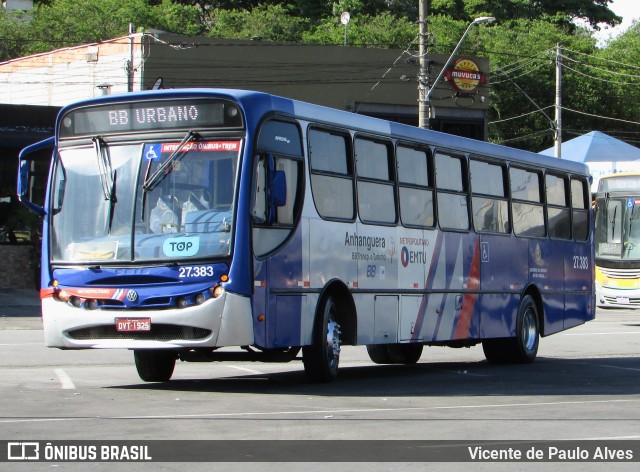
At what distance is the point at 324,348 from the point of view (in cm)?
1380

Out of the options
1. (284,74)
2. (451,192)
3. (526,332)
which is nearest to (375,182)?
(451,192)

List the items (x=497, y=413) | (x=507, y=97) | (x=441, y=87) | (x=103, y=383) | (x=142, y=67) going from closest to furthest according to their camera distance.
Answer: (x=497, y=413), (x=103, y=383), (x=142, y=67), (x=441, y=87), (x=507, y=97)

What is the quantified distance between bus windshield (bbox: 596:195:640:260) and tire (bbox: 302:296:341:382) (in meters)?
20.2

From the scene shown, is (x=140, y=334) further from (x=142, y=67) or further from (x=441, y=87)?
(x=441, y=87)

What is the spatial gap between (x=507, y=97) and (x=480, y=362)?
6037cm

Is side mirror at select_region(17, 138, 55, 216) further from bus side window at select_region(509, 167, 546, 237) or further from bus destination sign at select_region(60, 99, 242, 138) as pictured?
bus side window at select_region(509, 167, 546, 237)

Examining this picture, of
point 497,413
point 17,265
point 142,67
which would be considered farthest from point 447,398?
point 142,67

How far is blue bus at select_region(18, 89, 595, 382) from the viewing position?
12.5 m

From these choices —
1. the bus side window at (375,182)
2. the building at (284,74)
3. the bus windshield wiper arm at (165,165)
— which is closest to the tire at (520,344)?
the bus side window at (375,182)

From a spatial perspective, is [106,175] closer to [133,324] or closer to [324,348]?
[133,324]

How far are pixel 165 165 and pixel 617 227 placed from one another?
22.9m

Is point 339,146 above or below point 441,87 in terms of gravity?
below

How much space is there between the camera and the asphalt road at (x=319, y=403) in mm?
9695

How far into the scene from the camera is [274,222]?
42.6ft
